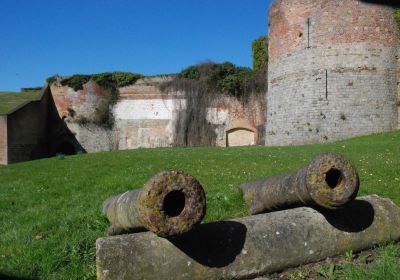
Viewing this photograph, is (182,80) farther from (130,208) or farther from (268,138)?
(130,208)

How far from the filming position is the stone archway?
27594 mm

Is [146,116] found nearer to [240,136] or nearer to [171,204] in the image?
[240,136]

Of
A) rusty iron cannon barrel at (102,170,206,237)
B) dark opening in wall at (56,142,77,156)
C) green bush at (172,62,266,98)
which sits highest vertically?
green bush at (172,62,266,98)

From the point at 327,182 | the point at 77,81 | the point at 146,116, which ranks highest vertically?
the point at 77,81

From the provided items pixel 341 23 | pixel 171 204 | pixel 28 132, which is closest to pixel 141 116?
pixel 28 132

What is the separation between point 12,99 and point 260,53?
16049 millimetres

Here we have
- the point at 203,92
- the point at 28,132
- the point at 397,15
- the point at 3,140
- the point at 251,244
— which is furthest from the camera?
the point at 203,92

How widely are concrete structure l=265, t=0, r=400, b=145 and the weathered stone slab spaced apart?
A: 17.3m

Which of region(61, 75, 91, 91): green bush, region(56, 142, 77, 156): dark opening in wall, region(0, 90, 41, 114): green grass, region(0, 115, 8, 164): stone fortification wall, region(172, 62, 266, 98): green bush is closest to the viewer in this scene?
region(0, 115, 8, 164): stone fortification wall

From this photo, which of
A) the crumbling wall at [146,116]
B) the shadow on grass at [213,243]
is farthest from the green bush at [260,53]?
the shadow on grass at [213,243]

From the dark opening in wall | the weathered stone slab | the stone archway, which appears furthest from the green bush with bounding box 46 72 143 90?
the weathered stone slab

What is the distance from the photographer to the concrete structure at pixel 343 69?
20.6m

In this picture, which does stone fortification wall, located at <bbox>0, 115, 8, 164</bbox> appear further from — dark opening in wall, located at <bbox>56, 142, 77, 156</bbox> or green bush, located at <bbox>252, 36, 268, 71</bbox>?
green bush, located at <bbox>252, 36, 268, 71</bbox>

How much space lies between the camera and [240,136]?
27969 millimetres
